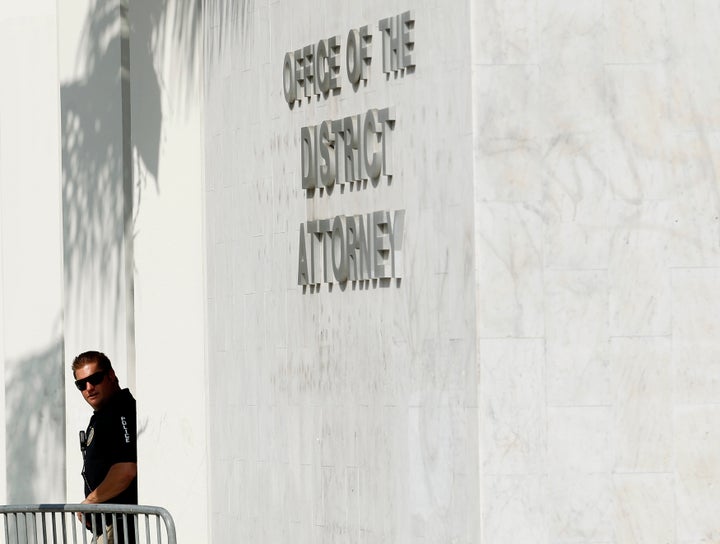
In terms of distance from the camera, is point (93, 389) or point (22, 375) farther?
point (22, 375)

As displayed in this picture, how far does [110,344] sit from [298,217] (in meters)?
4.08

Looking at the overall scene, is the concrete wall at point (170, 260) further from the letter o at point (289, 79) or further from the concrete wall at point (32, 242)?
the letter o at point (289, 79)

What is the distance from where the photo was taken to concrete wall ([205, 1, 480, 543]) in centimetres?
870

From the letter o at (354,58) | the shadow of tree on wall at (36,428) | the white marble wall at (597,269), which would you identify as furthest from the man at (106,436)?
the white marble wall at (597,269)

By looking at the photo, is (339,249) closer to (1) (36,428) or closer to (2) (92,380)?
(2) (92,380)

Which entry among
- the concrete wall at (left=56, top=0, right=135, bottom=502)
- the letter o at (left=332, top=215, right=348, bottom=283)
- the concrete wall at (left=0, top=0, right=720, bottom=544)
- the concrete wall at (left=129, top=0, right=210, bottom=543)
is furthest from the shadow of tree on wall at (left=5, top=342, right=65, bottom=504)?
the letter o at (left=332, top=215, right=348, bottom=283)

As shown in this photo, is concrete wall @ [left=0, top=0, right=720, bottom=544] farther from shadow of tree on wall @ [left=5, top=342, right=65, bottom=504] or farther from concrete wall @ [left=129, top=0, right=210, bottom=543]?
shadow of tree on wall @ [left=5, top=342, right=65, bottom=504]

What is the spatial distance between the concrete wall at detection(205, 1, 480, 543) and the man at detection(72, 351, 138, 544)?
0.55 meters

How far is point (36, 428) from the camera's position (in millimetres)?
14719

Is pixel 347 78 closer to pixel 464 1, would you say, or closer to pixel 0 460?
pixel 464 1

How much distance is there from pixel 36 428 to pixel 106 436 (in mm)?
3610

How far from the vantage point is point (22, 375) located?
14.7 m

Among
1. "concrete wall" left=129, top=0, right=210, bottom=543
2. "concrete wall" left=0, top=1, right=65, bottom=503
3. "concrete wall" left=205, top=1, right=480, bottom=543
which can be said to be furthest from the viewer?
"concrete wall" left=0, top=1, right=65, bottom=503

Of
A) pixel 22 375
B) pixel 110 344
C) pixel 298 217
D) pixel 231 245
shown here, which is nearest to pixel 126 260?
pixel 110 344
